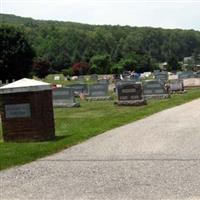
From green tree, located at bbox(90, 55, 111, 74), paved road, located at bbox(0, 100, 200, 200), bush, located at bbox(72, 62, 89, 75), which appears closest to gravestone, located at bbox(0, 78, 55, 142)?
paved road, located at bbox(0, 100, 200, 200)

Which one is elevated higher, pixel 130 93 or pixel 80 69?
pixel 130 93

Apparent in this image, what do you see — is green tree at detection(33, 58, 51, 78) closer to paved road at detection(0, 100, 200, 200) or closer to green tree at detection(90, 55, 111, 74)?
green tree at detection(90, 55, 111, 74)

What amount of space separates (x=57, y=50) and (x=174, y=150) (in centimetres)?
→ 14344

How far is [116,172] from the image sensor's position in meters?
8.57

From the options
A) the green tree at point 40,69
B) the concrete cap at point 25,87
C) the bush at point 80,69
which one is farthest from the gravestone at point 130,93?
the bush at point 80,69

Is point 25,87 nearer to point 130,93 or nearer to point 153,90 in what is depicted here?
point 130,93

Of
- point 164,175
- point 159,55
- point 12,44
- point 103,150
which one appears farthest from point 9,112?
point 159,55

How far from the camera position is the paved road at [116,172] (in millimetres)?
7168

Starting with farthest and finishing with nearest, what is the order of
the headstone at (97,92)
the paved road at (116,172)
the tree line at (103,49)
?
the tree line at (103,49)
the headstone at (97,92)
the paved road at (116,172)

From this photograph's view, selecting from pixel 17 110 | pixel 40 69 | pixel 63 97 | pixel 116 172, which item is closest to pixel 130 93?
pixel 63 97

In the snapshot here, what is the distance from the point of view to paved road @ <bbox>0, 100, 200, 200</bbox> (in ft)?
23.5

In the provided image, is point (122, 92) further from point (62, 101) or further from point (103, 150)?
point (103, 150)

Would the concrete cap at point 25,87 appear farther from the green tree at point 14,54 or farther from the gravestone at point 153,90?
the green tree at point 14,54

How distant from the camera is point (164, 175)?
322 inches
